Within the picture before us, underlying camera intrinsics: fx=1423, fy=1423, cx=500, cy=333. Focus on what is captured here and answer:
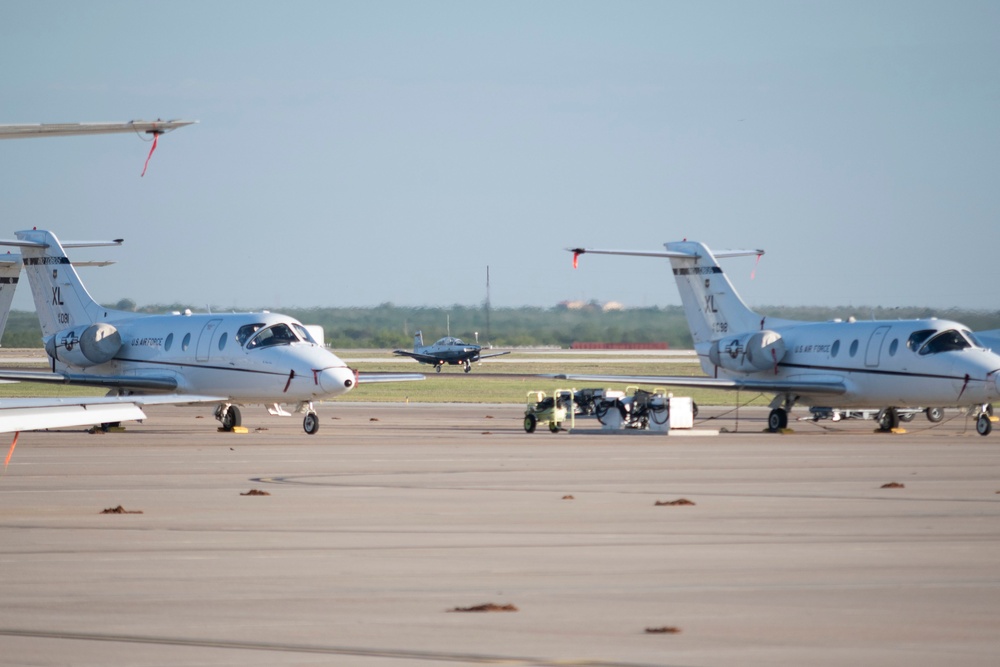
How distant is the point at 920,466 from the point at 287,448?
1190 centimetres

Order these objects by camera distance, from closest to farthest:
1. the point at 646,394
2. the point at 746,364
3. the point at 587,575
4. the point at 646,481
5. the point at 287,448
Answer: the point at 587,575 → the point at 646,481 → the point at 287,448 → the point at 646,394 → the point at 746,364

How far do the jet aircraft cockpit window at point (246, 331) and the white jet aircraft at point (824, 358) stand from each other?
306 inches

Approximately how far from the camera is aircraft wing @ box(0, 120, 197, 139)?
9.73m

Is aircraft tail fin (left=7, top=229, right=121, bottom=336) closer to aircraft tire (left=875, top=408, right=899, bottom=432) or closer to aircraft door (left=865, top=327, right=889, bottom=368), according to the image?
aircraft door (left=865, top=327, right=889, bottom=368)

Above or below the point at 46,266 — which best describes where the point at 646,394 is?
below

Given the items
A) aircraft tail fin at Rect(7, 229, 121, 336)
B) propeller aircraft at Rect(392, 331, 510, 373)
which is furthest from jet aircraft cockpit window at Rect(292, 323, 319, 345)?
propeller aircraft at Rect(392, 331, 510, 373)

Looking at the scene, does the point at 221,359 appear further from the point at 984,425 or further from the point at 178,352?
the point at 984,425

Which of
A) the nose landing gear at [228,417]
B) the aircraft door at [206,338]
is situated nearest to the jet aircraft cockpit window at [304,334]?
the aircraft door at [206,338]

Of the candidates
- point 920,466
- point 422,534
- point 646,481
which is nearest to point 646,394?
point 920,466

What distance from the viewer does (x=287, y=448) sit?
90.7ft

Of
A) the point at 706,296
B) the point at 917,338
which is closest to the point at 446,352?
the point at 706,296

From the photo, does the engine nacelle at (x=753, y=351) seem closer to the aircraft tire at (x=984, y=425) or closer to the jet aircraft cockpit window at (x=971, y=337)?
the jet aircraft cockpit window at (x=971, y=337)

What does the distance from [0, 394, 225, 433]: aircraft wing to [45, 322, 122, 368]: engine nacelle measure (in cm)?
2471

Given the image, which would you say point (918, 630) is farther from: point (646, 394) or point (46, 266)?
point (46, 266)
